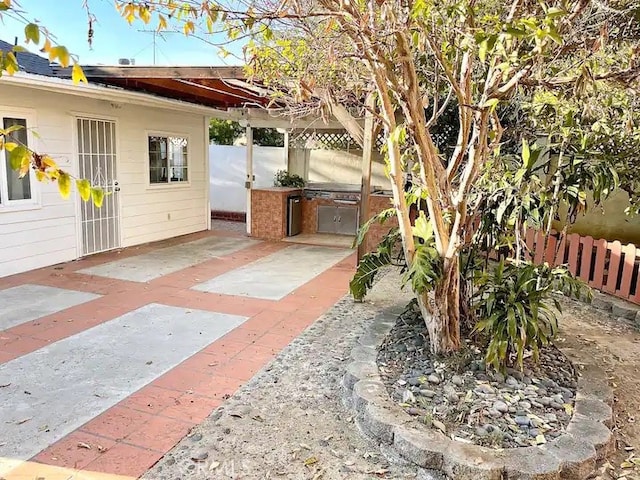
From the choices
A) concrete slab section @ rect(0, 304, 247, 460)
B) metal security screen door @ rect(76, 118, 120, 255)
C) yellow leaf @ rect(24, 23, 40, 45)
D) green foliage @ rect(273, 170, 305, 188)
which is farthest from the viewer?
green foliage @ rect(273, 170, 305, 188)

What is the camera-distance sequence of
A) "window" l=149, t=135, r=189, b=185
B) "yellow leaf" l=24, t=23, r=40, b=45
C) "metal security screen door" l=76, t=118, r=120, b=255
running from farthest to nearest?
"window" l=149, t=135, r=189, b=185 → "metal security screen door" l=76, t=118, r=120, b=255 → "yellow leaf" l=24, t=23, r=40, b=45

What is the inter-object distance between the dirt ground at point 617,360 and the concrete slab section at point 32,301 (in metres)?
4.67

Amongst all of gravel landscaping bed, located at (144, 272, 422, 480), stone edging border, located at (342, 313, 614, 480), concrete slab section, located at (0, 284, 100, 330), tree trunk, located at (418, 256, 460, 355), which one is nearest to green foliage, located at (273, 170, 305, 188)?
concrete slab section, located at (0, 284, 100, 330)

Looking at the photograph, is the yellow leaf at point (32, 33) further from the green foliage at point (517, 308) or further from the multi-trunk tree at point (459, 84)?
the green foliage at point (517, 308)

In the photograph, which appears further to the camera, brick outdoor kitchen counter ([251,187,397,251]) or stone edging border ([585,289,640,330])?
brick outdoor kitchen counter ([251,187,397,251])

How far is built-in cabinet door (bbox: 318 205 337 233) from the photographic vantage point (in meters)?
10.1

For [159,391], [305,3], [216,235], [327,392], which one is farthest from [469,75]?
[216,235]

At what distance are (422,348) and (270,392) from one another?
1.13 metres

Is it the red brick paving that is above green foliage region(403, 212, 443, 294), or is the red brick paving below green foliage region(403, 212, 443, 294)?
below

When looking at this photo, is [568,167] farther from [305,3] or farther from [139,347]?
[139,347]

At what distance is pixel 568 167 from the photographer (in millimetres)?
3639

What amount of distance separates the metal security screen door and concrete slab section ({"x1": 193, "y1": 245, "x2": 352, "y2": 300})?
2496 millimetres

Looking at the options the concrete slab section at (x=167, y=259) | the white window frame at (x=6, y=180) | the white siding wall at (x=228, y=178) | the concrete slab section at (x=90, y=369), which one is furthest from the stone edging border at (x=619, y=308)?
the white siding wall at (x=228, y=178)

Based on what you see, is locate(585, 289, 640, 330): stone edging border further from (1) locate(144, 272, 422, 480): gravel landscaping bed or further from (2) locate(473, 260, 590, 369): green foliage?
(1) locate(144, 272, 422, 480): gravel landscaping bed
